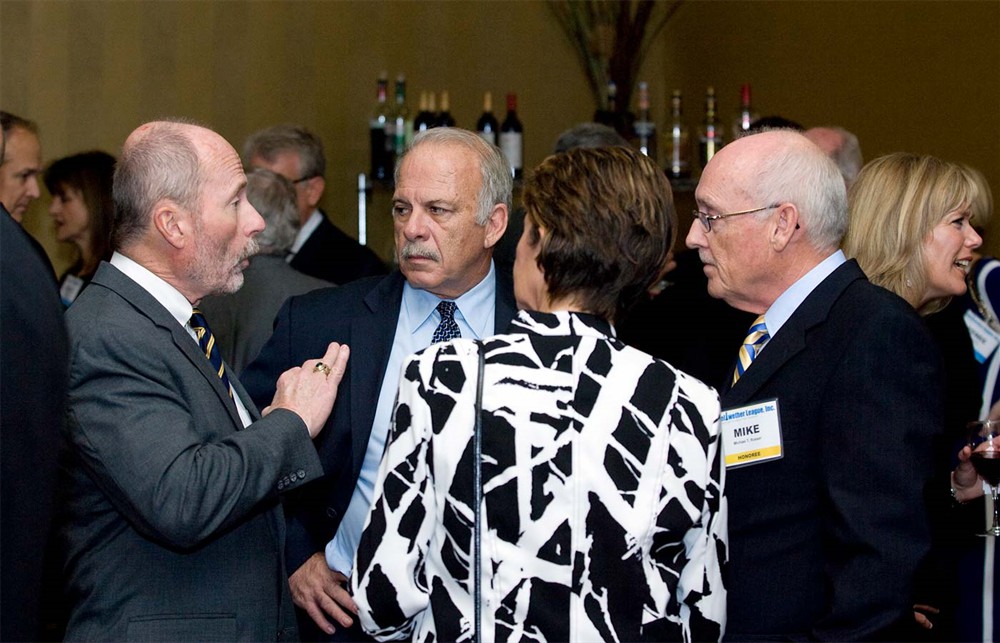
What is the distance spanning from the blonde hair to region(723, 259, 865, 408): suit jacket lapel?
0.51m

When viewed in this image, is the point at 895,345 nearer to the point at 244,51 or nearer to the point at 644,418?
the point at 644,418

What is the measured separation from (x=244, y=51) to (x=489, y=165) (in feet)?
11.1

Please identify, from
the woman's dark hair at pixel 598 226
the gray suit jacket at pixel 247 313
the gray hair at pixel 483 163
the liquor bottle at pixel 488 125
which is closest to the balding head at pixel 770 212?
the woman's dark hair at pixel 598 226

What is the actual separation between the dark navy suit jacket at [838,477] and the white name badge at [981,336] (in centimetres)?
175

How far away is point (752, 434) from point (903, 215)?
849 mm

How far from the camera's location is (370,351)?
2.56 meters

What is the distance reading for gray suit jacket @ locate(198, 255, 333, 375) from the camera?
11.6 ft

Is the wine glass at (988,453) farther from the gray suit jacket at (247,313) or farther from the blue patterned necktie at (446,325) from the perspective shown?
the gray suit jacket at (247,313)

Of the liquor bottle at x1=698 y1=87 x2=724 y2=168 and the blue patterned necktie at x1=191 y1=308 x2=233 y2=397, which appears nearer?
A: the blue patterned necktie at x1=191 y1=308 x2=233 y2=397

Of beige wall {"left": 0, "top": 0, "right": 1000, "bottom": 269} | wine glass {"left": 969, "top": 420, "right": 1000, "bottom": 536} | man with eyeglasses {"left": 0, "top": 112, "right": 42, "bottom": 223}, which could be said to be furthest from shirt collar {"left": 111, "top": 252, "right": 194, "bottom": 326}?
beige wall {"left": 0, "top": 0, "right": 1000, "bottom": 269}

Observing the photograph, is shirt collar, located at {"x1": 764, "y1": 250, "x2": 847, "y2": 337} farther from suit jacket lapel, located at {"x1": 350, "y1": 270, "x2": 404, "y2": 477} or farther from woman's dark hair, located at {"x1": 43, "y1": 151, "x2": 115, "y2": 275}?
woman's dark hair, located at {"x1": 43, "y1": 151, "x2": 115, "y2": 275}

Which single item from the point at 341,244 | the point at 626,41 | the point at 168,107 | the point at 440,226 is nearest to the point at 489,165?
the point at 440,226

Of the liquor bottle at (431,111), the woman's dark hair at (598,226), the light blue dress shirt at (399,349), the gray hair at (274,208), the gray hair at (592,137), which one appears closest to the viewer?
the woman's dark hair at (598,226)

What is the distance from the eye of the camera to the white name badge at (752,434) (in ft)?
6.37
